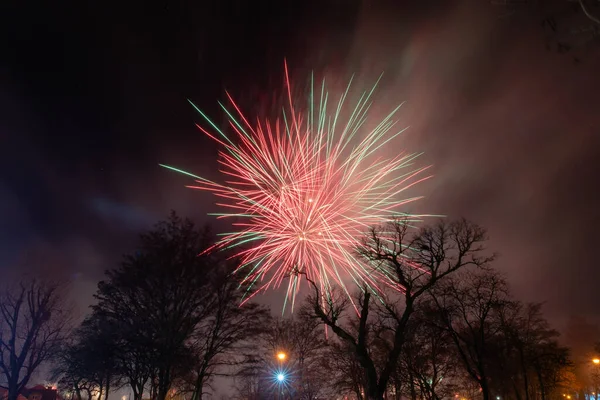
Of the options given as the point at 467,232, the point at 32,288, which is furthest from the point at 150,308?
the point at 467,232

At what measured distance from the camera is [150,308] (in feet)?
57.8

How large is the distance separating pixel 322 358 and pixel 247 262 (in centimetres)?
1902

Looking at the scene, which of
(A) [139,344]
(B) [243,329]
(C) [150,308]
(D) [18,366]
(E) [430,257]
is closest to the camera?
(A) [139,344]

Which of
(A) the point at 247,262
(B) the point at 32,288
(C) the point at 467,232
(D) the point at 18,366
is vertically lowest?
(D) the point at 18,366

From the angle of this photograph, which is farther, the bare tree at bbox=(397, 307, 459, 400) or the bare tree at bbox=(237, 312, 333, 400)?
the bare tree at bbox=(237, 312, 333, 400)

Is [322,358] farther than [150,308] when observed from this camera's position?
Yes

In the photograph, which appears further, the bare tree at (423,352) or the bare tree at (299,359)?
the bare tree at (299,359)

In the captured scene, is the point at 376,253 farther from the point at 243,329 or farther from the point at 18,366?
the point at 18,366

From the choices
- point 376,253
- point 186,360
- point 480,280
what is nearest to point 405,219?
point 376,253

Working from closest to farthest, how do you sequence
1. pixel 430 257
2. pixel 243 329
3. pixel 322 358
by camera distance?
pixel 430 257 → pixel 243 329 → pixel 322 358

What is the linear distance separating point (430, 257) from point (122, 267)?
16.0m

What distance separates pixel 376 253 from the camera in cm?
1889

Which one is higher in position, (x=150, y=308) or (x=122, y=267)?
(x=122, y=267)

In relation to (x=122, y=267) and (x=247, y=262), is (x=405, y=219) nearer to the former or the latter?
(x=247, y=262)
